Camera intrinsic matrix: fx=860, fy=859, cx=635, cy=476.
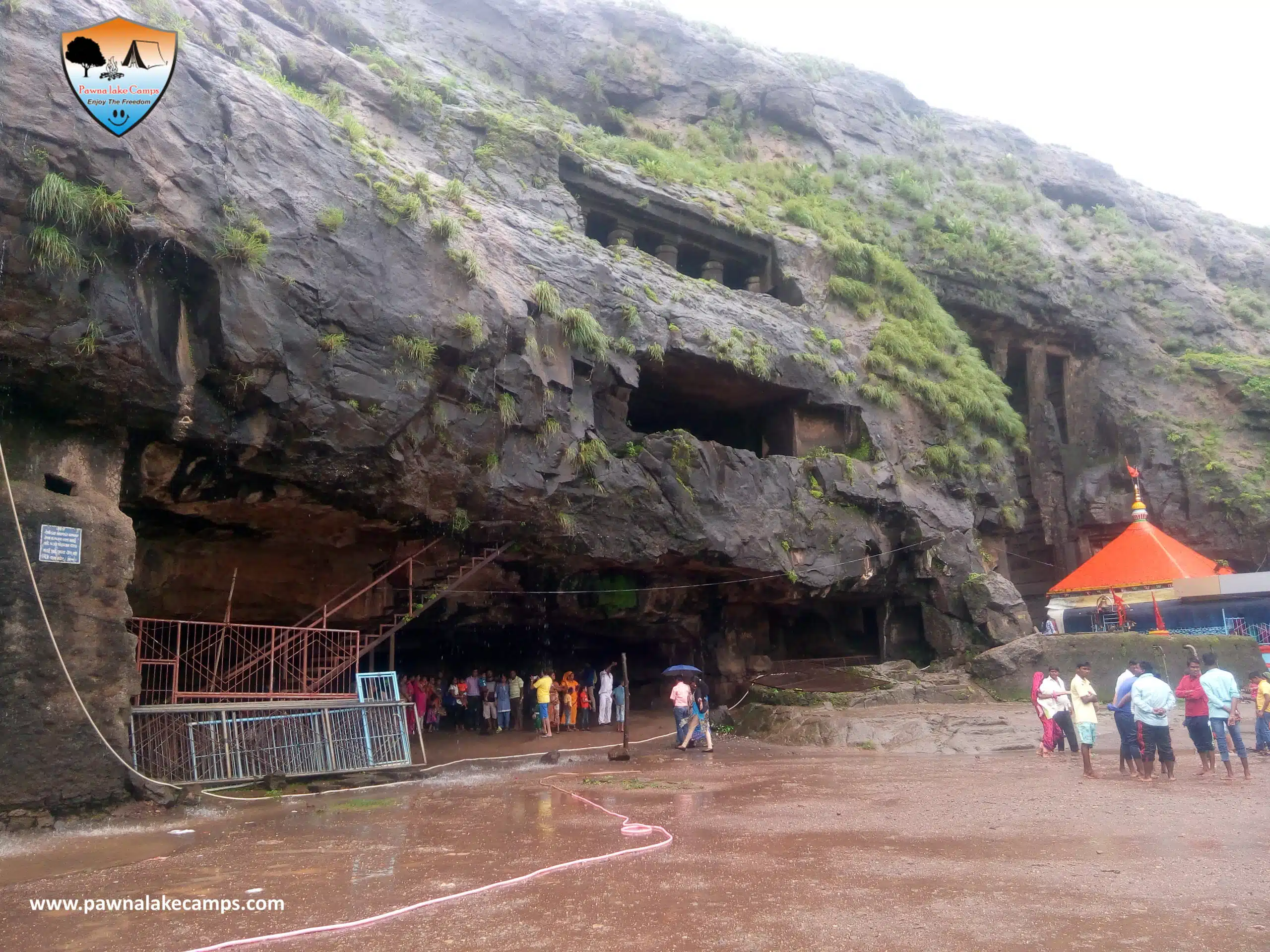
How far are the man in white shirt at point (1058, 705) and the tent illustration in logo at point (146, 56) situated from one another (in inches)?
615

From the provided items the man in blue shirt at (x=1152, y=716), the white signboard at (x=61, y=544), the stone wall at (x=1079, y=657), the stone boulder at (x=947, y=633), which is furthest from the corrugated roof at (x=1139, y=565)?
the white signboard at (x=61, y=544)

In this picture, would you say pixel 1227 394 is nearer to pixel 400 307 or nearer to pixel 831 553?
pixel 831 553

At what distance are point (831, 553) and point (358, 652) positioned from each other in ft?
36.6

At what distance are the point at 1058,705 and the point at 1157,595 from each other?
11879 millimetres

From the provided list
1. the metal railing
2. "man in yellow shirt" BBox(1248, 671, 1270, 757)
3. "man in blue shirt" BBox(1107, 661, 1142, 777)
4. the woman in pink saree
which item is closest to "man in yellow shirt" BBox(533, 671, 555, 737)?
the metal railing

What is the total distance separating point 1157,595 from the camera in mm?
22688

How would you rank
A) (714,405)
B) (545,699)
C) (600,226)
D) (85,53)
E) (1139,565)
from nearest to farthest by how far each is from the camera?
(85,53) → (545,699) → (714,405) → (1139,565) → (600,226)

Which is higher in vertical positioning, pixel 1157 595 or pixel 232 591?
pixel 232 591

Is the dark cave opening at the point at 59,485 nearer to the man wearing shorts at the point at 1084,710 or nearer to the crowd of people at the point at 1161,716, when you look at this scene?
the man wearing shorts at the point at 1084,710

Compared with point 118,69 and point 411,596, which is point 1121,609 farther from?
point 118,69

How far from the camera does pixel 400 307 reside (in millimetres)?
13617

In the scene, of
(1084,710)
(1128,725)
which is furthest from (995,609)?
(1128,725)

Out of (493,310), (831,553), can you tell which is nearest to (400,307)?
(493,310)

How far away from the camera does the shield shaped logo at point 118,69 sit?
10.6m
